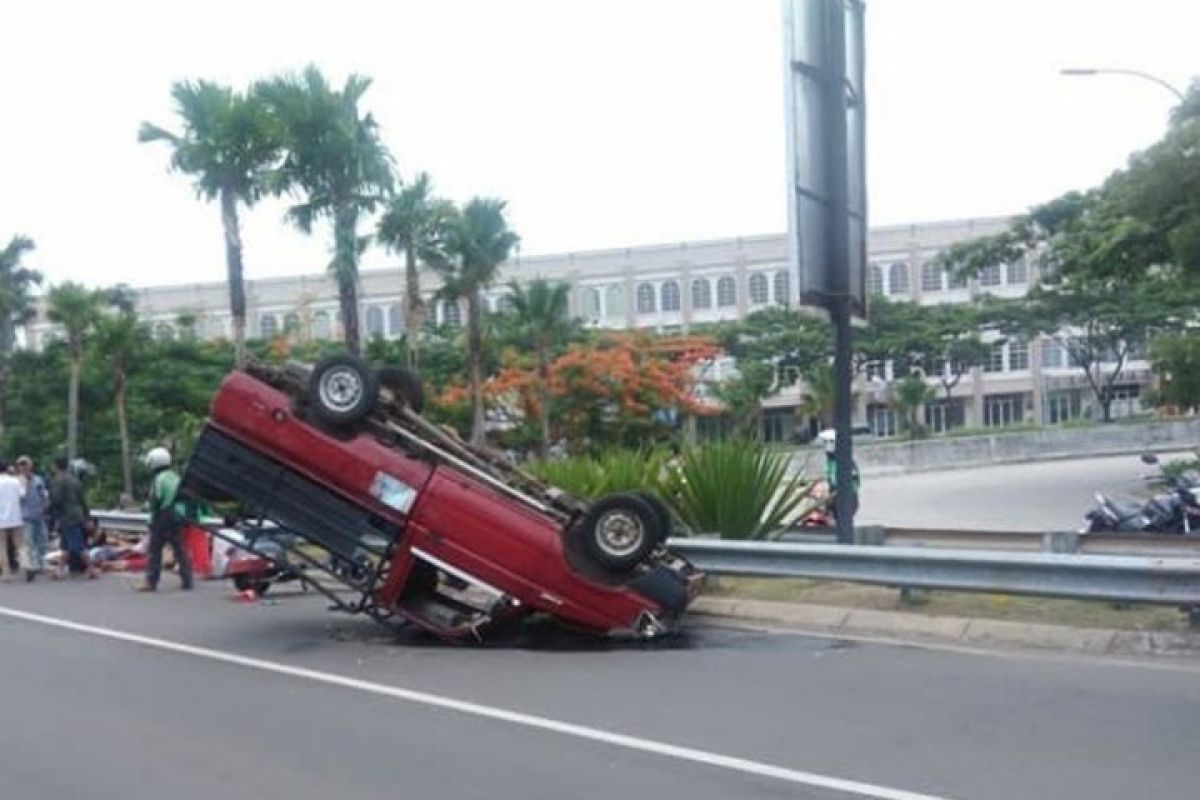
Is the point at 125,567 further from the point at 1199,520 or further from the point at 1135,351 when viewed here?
the point at 1135,351

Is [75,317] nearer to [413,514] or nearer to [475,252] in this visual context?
[475,252]

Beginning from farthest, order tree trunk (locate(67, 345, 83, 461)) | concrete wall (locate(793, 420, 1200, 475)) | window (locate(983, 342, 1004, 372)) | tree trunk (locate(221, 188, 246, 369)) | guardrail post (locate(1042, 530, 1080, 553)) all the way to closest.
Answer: window (locate(983, 342, 1004, 372)) → concrete wall (locate(793, 420, 1200, 475)) → tree trunk (locate(67, 345, 83, 461)) → tree trunk (locate(221, 188, 246, 369)) → guardrail post (locate(1042, 530, 1080, 553))

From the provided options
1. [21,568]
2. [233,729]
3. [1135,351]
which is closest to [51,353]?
[21,568]

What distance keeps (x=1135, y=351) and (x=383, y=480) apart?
6905 centimetres

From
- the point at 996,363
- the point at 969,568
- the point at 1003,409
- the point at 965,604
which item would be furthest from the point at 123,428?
the point at 1003,409

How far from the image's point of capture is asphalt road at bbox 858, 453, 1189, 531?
30.4 meters

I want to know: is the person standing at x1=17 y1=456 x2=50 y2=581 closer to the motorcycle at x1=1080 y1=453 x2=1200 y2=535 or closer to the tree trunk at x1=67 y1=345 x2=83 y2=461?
the motorcycle at x1=1080 y1=453 x2=1200 y2=535

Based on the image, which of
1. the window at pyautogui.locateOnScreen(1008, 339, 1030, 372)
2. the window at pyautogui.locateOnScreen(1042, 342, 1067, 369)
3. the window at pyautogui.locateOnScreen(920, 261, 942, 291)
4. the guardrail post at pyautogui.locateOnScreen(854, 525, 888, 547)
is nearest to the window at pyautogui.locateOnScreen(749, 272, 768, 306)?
the window at pyautogui.locateOnScreen(920, 261, 942, 291)

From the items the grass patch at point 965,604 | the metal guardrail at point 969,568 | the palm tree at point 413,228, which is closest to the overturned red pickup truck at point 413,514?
the metal guardrail at point 969,568

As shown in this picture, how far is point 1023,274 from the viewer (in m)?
86.1

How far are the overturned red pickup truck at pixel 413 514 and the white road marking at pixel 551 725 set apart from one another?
100 centimetres

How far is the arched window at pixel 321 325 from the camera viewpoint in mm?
78794

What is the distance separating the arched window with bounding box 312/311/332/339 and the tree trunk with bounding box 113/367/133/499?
109ft

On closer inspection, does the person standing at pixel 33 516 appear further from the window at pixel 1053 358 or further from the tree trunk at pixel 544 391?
the window at pixel 1053 358
